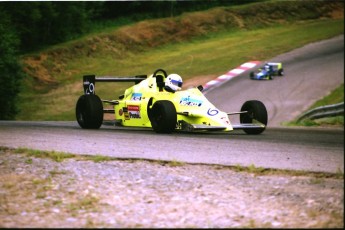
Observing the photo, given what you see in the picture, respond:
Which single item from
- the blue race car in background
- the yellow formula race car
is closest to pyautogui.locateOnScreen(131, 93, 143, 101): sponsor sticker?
the yellow formula race car

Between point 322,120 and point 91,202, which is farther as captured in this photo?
point 322,120

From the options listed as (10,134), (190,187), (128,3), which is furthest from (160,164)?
(128,3)

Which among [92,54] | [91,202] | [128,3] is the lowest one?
[91,202]

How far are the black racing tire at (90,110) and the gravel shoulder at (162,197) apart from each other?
15.2 feet

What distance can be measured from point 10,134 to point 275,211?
7.20 m

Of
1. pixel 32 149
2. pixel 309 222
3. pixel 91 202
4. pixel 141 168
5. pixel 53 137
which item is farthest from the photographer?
pixel 53 137

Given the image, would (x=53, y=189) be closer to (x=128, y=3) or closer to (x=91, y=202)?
(x=91, y=202)

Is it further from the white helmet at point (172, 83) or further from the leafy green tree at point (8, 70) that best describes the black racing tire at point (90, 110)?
the leafy green tree at point (8, 70)

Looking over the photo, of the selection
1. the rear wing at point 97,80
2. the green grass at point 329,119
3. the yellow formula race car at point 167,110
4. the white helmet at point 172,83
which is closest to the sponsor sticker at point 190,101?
the yellow formula race car at point 167,110

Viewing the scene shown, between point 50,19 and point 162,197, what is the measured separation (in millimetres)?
11284

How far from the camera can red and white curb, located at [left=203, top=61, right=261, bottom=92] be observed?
1843cm

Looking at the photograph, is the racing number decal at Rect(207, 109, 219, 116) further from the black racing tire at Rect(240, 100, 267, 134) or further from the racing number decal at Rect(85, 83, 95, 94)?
the racing number decal at Rect(85, 83, 95, 94)

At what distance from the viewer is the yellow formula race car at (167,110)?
1082cm

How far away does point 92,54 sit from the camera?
16312mm
